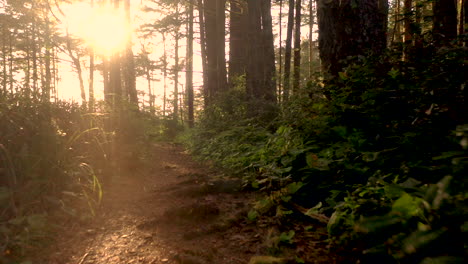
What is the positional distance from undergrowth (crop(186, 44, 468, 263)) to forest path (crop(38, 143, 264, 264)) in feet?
1.12

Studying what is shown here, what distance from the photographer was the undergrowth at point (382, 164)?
1500 millimetres

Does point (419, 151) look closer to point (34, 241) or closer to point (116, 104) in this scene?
point (34, 241)

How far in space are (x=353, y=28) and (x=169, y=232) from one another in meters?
4.15

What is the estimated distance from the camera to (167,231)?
10.1 ft

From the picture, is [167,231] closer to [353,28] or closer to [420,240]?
[420,240]

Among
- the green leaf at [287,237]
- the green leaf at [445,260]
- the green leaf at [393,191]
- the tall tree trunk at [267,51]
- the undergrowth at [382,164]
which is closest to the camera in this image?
the green leaf at [445,260]

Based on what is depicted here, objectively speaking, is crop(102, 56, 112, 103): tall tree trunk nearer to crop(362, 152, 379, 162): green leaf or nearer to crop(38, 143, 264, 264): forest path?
crop(38, 143, 264, 264): forest path

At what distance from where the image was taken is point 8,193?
2984mm

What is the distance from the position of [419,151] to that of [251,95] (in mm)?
7160

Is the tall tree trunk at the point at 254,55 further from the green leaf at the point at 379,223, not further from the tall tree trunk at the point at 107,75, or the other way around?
the green leaf at the point at 379,223

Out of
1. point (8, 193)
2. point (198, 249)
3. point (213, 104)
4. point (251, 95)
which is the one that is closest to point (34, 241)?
point (8, 193)

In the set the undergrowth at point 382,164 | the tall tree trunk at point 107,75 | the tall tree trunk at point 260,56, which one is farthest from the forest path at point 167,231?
the tall tree trunk at point 260,56

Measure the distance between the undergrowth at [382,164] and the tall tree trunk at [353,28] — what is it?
0.71 m

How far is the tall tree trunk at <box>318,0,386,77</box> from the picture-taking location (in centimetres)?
468
